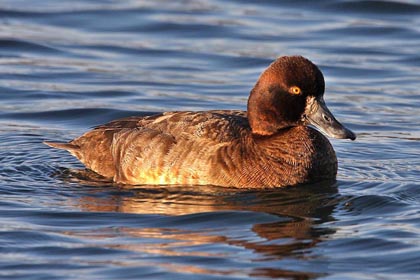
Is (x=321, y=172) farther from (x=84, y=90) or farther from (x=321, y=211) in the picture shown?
(x=84, y=90)

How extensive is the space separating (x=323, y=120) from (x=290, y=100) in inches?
15.4

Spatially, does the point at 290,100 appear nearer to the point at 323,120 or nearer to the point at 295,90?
the point at 295,90

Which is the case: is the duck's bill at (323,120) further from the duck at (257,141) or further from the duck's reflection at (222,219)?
the duck's reflection at (222,219)

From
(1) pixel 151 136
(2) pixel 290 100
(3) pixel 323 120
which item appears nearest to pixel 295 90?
(2) pixel 290 100

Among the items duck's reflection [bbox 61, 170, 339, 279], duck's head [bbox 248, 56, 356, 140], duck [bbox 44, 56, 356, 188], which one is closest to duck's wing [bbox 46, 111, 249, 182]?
duck [bbox 44, 56, 356, 188]

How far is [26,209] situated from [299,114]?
2.74m

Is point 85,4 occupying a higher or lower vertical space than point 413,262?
higher

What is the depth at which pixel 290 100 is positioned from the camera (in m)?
10.6

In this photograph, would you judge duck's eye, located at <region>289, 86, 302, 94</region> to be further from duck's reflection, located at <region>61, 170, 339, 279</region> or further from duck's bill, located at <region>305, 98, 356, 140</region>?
duck's reflection, located at <region>61, 170, 339, 279</region>

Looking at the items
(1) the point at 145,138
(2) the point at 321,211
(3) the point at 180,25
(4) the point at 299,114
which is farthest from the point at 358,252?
(3) the point at 180,25

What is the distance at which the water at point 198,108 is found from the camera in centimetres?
870

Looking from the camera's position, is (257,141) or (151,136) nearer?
(257,141)

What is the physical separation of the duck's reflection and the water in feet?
0.06

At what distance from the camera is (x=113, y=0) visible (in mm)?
20344
